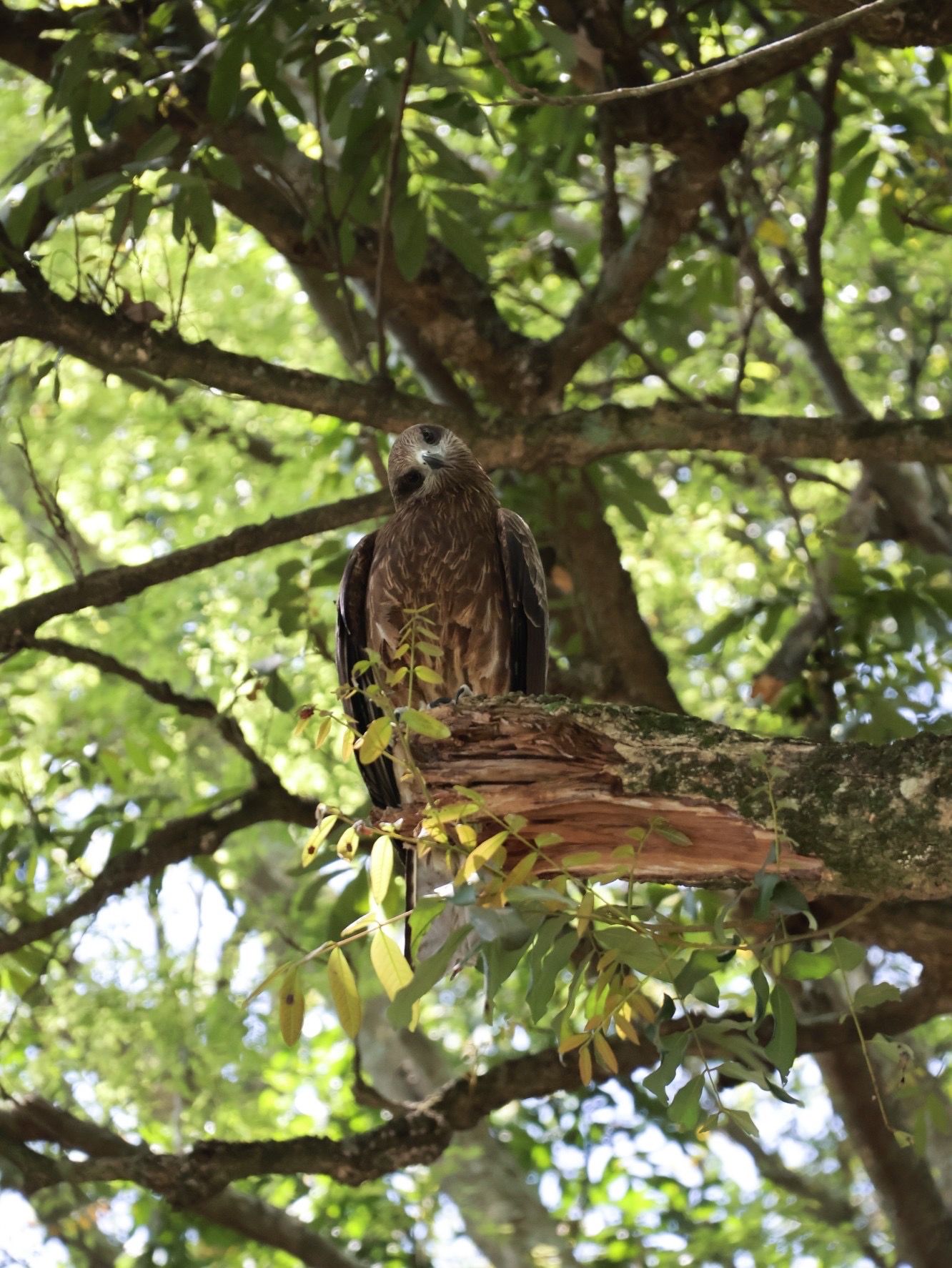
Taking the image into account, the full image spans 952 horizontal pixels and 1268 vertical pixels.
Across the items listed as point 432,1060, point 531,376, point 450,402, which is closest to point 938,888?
point 531,376

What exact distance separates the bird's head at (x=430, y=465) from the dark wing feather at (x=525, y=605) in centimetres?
22

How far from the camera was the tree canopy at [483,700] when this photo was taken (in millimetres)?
2152

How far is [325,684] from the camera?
588cm

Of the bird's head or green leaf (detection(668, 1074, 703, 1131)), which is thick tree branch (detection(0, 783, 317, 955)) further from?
green leaf (detection(668, 1074, 703, 1131))

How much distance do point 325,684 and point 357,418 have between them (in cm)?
215

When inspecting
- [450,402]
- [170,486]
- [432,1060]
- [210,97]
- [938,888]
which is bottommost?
[938,888]

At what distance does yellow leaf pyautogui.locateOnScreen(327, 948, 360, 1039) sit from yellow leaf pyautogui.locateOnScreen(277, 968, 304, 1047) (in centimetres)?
7

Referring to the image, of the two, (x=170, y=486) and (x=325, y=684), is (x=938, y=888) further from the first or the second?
(x=170, y=486)

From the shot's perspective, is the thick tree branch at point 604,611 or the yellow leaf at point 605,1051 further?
the thick tree branch at point 604,611

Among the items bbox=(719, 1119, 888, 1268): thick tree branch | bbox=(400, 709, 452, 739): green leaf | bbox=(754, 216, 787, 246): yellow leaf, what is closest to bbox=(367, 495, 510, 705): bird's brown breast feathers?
bbox=(400, 709, 452, 739): green leaf

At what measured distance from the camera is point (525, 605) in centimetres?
380

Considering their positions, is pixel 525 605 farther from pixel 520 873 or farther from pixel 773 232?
pixel 773 232

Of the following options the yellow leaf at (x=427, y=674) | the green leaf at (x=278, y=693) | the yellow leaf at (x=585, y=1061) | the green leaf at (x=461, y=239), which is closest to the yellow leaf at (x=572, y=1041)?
the yellow leaf at (x=585, y=1061)

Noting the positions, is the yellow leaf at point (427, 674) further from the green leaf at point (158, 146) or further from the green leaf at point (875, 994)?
the green leaf at point (158, 146)
